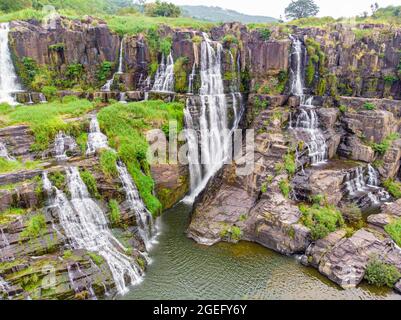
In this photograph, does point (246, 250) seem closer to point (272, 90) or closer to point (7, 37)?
point (272, 90)

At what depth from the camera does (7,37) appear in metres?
23.0

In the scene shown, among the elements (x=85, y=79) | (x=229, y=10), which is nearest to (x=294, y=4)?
(x=85, y=79)

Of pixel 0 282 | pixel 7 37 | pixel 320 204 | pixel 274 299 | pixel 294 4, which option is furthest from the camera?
pixel 294 4

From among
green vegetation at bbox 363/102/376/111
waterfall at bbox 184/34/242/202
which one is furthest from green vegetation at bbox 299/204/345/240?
green vegetation at bbox 363/102/376/111

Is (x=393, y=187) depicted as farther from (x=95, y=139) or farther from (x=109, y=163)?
(x=95, y=139)

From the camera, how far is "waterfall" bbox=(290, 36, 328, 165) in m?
21.2

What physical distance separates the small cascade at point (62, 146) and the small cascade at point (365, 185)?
625 inches

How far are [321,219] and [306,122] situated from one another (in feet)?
27.9

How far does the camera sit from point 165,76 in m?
24.3

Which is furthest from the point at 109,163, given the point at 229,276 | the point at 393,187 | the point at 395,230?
the point at 393,187

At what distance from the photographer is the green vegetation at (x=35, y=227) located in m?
12.5

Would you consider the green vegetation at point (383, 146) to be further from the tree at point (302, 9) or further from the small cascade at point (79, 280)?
the tree at point (302, 9)

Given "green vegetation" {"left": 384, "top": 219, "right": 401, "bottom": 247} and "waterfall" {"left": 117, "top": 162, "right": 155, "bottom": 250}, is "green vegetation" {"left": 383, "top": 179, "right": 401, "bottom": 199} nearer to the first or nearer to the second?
"green vegetation" {"left": 384, "top": 219, "right": 401, "bottom": 247}

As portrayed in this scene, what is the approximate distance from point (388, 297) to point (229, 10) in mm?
121476
